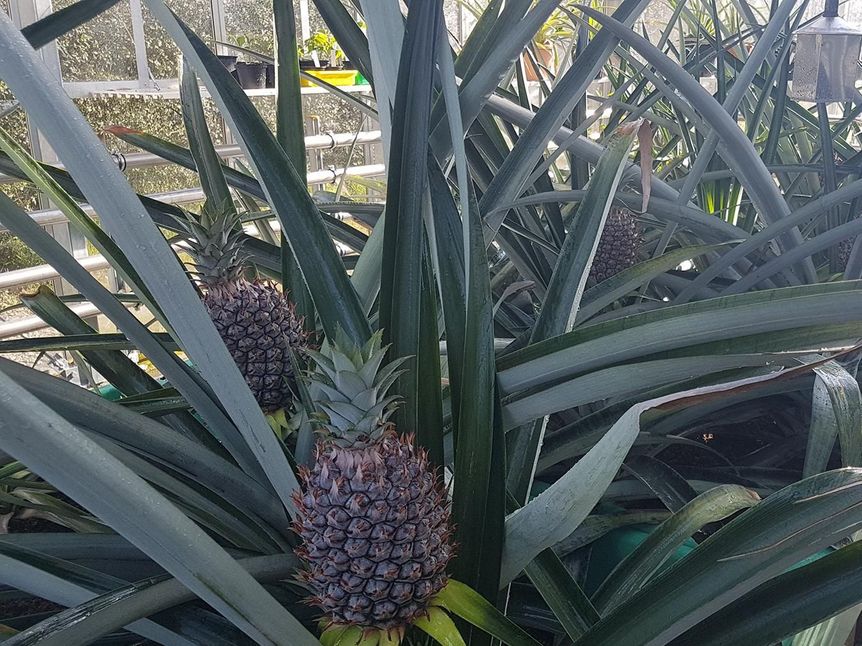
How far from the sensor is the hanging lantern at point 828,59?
74 centimetres

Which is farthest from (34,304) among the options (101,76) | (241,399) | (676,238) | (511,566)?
(101,76)

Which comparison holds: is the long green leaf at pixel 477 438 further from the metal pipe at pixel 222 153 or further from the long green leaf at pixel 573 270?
the metal pipe at pixel 222 153

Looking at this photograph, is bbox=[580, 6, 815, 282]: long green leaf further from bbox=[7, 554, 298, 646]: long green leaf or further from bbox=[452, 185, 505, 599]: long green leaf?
bbox=[7, 554, 298, 646]: long green leaf

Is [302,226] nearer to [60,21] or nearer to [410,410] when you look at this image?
[410,410]

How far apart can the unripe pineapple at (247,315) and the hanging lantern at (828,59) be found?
0.58 metres

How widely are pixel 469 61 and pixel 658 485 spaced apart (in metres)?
0.37

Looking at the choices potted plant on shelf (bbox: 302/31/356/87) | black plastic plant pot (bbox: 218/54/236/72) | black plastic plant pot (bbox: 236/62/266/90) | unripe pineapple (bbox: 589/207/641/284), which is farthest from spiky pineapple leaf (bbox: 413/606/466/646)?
black plastic plant pot (bbox: 236/62/266/90)

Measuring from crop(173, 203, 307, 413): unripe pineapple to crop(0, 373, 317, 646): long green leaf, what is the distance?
0.23 m

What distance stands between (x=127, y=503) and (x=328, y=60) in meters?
3.67

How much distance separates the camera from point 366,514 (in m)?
0.35

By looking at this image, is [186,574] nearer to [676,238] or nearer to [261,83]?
[676,238]

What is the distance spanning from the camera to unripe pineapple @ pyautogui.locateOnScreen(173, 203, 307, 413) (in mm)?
507

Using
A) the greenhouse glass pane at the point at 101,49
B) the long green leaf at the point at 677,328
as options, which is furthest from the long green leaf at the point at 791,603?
the greenhouse glass pane at the point at 101,49

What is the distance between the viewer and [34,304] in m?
0.57
